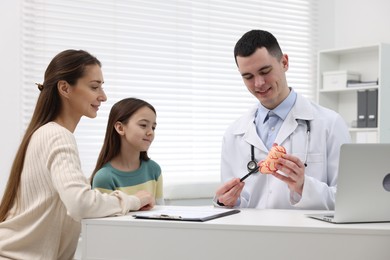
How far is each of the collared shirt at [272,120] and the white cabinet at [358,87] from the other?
8.05 feet

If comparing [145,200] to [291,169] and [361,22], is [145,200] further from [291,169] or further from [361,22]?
[361,22]

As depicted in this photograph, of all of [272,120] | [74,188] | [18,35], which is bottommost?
[74,188]

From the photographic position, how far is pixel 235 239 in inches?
58.5

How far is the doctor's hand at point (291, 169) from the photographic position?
1781 millimetres

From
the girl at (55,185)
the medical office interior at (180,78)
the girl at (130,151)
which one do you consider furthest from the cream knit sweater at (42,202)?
the medical office interior at (180,78)

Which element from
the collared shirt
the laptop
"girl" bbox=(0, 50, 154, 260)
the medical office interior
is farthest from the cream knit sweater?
the medical office interior

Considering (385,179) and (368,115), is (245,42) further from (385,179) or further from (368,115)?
(368,115)

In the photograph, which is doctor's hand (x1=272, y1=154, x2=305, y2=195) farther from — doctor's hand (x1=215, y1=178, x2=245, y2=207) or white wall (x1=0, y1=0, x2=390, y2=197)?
white wall (x1=0, y1=0, x2=390, y2=197)

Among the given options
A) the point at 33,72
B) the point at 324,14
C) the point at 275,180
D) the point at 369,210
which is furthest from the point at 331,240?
the point at 324,14

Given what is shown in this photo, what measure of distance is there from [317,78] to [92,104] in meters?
3.64

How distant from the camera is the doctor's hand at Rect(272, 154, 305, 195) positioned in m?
1.78

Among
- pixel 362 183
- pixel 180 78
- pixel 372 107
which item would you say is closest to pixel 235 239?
pixel 362 183

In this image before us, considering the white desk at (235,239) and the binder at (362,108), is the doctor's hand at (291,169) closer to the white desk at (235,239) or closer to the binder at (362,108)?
the white desk at (235,239)

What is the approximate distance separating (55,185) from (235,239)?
0.59 meters
